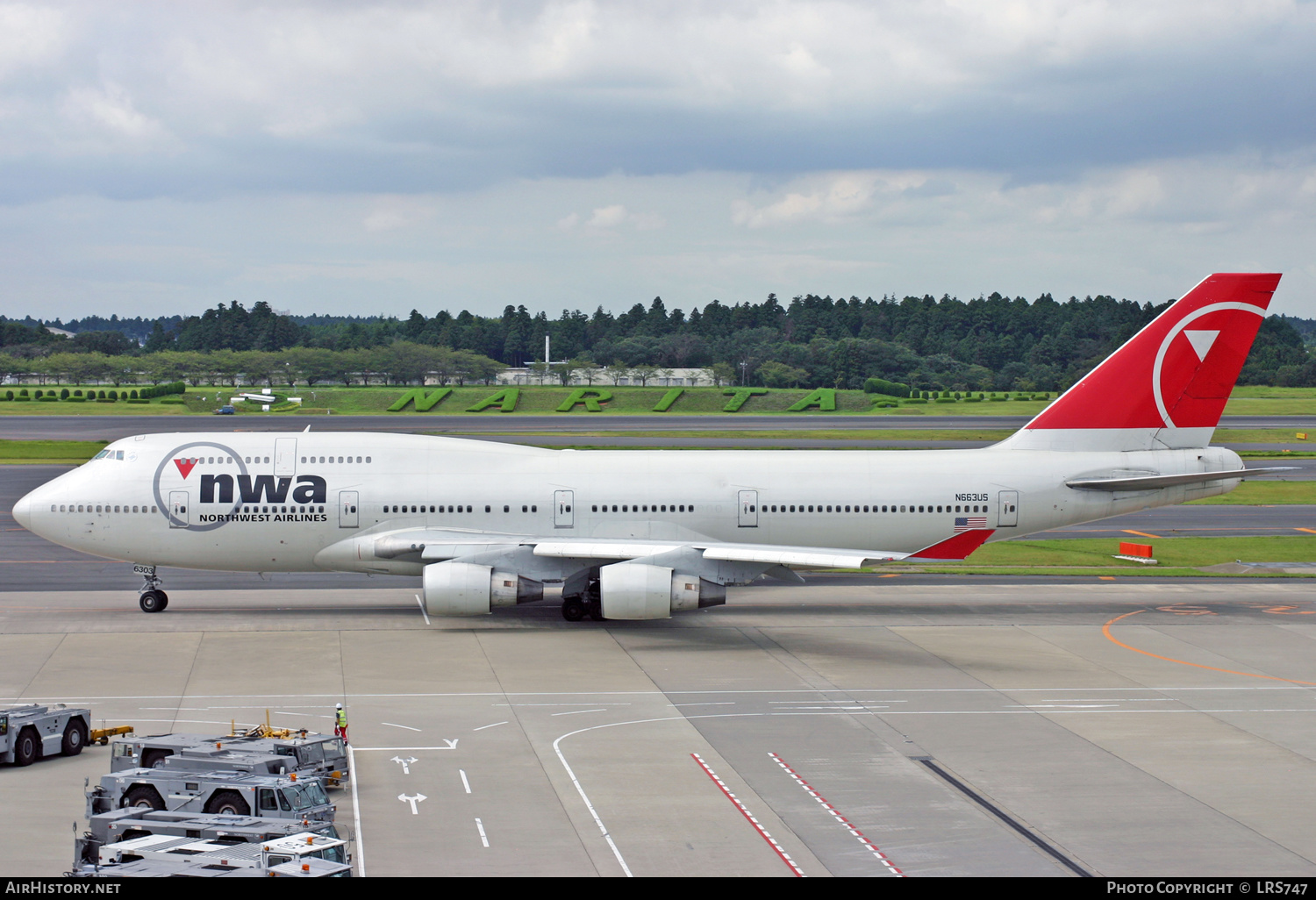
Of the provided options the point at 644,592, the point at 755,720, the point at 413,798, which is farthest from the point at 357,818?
the point at 644,592

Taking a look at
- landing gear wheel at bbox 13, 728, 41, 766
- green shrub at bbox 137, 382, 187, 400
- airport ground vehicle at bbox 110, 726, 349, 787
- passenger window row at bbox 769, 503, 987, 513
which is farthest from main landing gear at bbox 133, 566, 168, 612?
green shrub at bbox 137, 382, 187, 400

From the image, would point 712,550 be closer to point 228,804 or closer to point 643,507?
point 643,507

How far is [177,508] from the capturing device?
3609cm

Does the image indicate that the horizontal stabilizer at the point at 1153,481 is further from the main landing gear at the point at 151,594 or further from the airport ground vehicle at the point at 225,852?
the airport ground vehicle at the point at 225,852

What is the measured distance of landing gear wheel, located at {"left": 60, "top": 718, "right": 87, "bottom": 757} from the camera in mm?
22344

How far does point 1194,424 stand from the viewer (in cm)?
3884

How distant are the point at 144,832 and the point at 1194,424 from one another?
33.6m

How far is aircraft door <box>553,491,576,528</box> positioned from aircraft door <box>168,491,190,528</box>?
10955 millimetres

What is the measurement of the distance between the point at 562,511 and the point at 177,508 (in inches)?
451

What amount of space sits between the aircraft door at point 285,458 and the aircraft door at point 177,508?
278 centimetres

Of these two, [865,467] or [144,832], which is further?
[865,467]

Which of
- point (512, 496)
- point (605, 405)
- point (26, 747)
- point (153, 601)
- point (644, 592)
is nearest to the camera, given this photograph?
point (26, 747)
